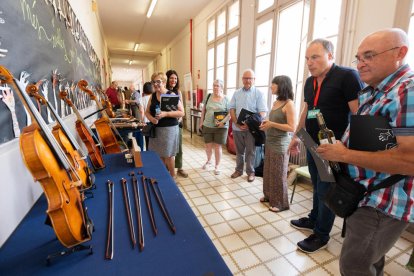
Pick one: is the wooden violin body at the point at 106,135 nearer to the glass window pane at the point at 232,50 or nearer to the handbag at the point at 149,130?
the handbag at the point at 149,130

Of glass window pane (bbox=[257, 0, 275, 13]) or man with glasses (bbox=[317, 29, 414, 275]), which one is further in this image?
glass window pane (bbox=[257, 0, 275, 13])

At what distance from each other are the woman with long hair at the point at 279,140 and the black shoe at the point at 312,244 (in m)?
0.56

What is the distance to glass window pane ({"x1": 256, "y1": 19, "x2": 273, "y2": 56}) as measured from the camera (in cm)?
385

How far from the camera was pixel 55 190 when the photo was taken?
668 millimetres

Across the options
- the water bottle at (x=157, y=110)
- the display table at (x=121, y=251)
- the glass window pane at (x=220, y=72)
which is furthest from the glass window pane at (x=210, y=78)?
the display table at (x=121, y=251)

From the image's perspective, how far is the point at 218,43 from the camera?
220 inches

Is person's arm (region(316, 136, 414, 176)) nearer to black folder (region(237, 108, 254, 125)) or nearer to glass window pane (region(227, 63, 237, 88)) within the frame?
black folder (region(237, 108, 254, 125))

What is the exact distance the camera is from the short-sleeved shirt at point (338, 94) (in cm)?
146

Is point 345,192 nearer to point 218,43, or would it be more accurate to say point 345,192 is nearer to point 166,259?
point 166,259

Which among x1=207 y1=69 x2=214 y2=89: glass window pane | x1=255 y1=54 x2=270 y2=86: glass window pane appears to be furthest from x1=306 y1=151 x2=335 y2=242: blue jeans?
x1=207 y1=69 x2=214 y2=89: glass window pane

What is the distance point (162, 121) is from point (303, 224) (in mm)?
1823

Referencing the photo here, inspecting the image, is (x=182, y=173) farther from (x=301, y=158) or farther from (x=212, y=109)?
(x=301, y=158)

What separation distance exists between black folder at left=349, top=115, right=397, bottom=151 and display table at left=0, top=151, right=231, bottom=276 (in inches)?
30.8

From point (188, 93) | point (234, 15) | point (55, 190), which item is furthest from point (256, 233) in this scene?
point (188, 93)
